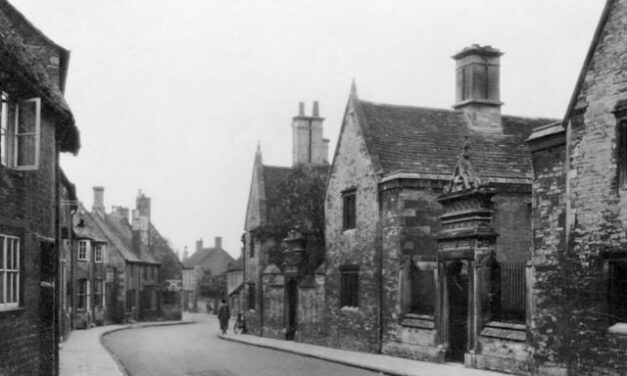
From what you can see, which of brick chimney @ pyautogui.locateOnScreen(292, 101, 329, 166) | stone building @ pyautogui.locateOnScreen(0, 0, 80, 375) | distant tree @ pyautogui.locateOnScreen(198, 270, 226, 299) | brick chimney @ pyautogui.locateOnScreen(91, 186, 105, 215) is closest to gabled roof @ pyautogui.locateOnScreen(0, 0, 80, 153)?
stone building @ pyautogui.locateOnScreen(0, 0, 80, 375)

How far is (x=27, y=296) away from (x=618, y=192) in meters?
9.87

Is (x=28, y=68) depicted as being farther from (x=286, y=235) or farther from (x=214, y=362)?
(x=286, y=235)

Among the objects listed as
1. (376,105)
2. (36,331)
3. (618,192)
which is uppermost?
(376,105)

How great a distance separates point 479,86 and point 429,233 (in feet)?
24.6

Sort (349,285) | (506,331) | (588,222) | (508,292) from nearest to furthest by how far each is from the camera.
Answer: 1. (588,222)
2. (506,331)
3. (508,292)
4. (349,285)

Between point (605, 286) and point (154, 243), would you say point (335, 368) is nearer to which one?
point (605, 286)

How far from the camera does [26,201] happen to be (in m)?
13.1

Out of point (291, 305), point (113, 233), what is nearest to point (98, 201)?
point (113, 233)

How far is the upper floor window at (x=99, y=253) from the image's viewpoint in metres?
51.8

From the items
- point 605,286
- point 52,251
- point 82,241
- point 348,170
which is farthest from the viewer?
point 82,241

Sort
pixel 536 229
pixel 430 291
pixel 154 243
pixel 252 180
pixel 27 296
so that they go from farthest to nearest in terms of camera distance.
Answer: pixel 154 243 → pixel 252 180 → pixel 430 291 → pixel 536 229 → pixel 27 296

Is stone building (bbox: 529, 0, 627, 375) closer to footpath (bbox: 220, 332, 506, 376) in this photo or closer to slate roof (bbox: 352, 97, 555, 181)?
footpath (bbox: 220, 332, 506, 376)

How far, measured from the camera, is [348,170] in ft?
93.3

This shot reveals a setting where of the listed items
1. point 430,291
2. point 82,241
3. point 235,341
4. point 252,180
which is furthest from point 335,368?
point 82,241
